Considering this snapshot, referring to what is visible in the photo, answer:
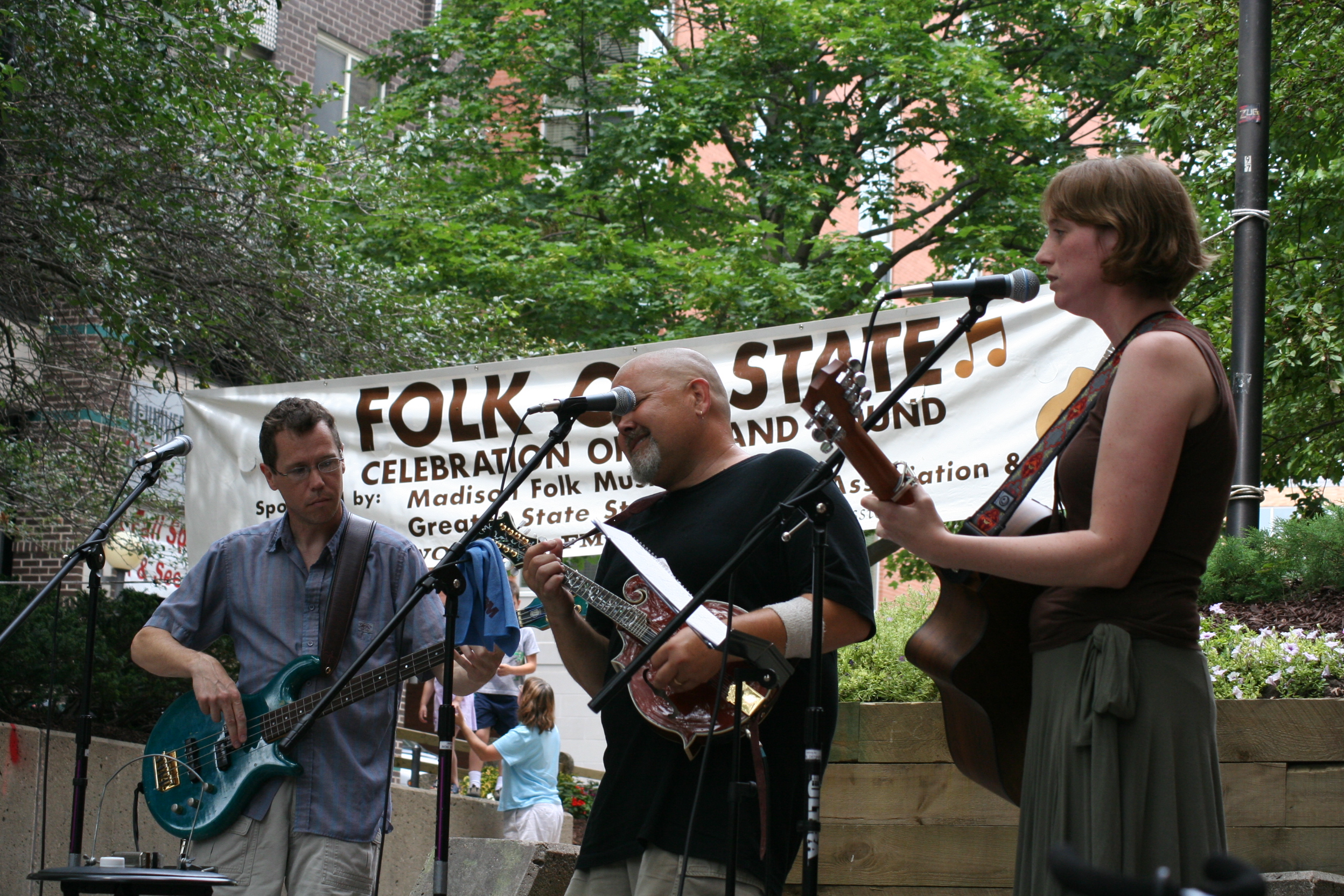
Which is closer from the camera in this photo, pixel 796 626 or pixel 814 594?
pixel 814 594

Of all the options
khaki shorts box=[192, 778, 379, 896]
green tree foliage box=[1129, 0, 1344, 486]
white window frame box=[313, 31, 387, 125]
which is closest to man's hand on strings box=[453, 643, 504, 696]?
khaki shorts box=[192, 778, 379, 896]

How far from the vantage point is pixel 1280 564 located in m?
5.56

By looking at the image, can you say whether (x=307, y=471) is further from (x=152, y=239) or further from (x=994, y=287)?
(x=152, y=239)

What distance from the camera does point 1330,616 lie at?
17.1 feet

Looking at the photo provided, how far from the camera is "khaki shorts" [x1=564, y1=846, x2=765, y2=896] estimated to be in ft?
9.72

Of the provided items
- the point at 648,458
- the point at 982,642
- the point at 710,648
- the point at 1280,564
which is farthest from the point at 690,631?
the point at 1280,564

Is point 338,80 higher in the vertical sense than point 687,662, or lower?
higher

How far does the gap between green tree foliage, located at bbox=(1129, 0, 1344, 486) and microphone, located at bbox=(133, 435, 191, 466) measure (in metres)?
6.60

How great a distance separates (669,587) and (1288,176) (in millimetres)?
8229

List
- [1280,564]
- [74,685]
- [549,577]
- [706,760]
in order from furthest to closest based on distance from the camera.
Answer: [74,685]
[1280,564]
[549,577]
[706,760]

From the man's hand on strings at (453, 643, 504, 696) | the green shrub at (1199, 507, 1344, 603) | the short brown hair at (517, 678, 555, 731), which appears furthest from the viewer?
the short brown hair at (517, 678, 555, 731)

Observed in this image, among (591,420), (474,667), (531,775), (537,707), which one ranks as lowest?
(531,775)

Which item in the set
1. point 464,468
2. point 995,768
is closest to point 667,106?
point 464,468

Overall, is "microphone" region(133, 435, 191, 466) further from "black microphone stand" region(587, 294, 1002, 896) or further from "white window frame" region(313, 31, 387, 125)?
"white window frame" region(313, 31, 387, 125)
